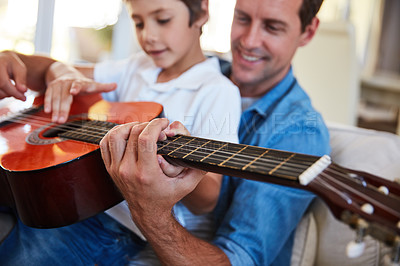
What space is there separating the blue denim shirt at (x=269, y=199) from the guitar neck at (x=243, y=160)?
29cm

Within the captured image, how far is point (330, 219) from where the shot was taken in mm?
1064

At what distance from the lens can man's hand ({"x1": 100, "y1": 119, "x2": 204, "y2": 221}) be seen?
0.70m

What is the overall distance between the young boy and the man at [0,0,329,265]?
0.33 feet

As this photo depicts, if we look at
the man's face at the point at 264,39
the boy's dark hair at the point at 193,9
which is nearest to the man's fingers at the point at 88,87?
the boy's dark hair at the point at 193,9

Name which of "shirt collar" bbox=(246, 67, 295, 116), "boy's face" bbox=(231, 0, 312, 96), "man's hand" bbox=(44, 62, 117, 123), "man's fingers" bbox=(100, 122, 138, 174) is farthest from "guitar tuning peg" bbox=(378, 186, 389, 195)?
"man's hand" bbox=(44, 62, 117, 123)

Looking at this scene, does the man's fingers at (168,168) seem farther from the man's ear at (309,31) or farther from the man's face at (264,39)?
the man's ear at (309,31)

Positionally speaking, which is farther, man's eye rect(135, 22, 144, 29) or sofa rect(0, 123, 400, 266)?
man's eye rect(135, 22, 144, 29)

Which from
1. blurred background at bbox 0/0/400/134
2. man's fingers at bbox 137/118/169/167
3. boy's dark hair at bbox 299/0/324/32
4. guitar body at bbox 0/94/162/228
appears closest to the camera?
man's fingers at bbox 137/118/169/167

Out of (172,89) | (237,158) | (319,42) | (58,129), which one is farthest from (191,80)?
(319,42)

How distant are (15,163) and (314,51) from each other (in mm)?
2339

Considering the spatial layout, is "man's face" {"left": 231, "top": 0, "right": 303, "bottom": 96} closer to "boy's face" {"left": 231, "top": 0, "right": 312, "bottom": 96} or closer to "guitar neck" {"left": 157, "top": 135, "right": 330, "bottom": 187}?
"boy's face" {"left": 231, "top": 0, "right": 312, "bottom": 96}

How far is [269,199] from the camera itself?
3.13ft

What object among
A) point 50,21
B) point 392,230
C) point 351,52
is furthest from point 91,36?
point 392,230

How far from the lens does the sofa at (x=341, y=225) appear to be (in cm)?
102
